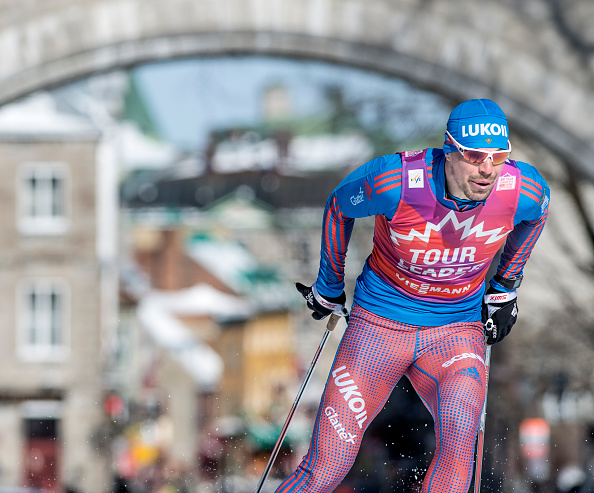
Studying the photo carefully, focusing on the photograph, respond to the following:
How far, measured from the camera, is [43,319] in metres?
30.0

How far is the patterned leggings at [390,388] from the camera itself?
13.1ft

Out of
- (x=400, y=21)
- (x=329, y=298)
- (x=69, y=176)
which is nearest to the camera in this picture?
(x=329, y=298)

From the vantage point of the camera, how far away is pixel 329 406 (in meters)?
4.22

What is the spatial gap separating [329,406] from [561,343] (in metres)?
10.4

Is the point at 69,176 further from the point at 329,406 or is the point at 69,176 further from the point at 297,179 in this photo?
the point at 329,406

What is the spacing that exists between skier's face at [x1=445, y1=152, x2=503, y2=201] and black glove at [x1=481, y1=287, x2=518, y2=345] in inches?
30.5

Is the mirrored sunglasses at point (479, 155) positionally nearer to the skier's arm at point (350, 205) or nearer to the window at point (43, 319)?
the skier's arm at point (350, 205)

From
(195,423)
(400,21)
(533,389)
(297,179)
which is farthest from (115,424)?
(400,21)

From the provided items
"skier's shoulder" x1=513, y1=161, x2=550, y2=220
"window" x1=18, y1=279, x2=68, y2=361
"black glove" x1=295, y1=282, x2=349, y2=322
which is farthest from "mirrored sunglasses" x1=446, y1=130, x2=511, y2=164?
"window" x1=18, y1=279, x2=68, y2=361

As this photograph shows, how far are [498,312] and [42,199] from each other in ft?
96.5

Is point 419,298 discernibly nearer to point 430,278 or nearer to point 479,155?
point 430,278

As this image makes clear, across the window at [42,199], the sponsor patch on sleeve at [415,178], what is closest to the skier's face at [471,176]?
the sponsor patch on sleeve at [415,178]

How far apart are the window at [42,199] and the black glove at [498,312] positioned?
28.1 meters

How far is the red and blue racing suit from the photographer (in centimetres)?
403
